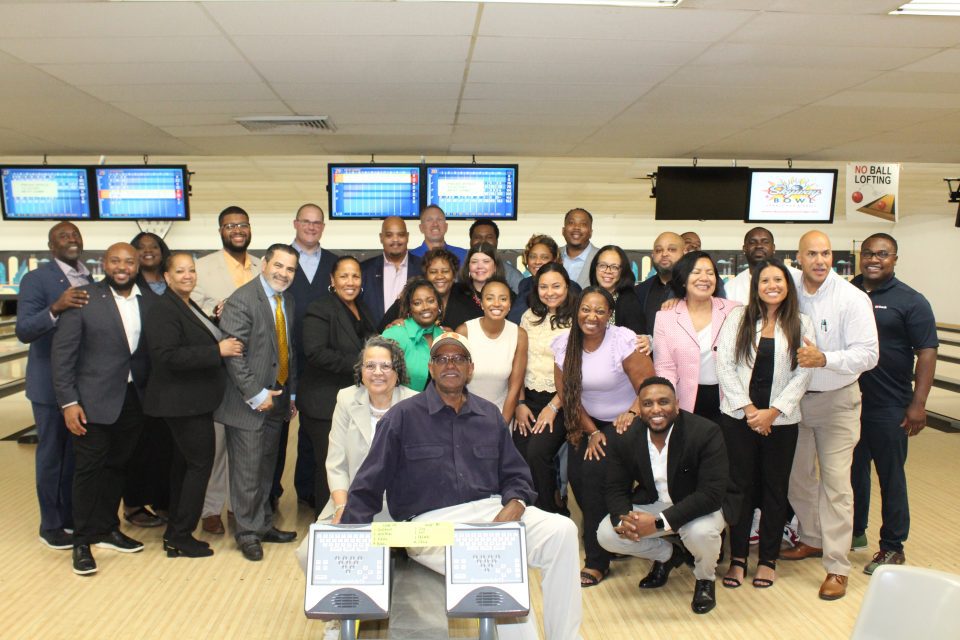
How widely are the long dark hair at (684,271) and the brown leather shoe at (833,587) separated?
1.23 metres

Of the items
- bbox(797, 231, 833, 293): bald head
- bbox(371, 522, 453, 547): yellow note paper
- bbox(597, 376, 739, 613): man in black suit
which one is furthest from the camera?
bbox(797, 231, 833, 293): bald head

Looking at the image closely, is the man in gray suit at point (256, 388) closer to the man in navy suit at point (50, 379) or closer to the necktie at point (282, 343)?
the necktie at point (282, 343)

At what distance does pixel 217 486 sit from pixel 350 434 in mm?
1392

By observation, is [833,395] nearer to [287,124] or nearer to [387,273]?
[387,273]

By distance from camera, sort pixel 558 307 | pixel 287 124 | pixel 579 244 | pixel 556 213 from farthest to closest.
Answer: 1. pixel 556 213
2. pixel 287 124
3. pixel 579 244
4. pixel 558 307

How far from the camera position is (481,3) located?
9.08ft

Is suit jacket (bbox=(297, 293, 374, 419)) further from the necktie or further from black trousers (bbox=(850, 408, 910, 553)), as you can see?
black trousers (bbox=(850, 408, 910, 553))

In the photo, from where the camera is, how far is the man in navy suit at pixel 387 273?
4.31 metres

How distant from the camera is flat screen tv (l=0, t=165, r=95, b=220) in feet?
19.8

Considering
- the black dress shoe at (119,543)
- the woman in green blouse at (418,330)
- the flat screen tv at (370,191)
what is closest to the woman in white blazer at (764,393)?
the woman in green blouse at (418,330)

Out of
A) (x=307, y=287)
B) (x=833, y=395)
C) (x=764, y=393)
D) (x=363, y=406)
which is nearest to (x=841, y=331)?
(x=833, y=395)

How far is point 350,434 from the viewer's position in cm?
290

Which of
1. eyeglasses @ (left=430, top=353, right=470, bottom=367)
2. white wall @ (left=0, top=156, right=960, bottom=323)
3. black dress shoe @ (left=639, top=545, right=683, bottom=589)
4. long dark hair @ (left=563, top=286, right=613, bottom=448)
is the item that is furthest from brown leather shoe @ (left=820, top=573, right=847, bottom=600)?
white wall @ (left=0, top=156, right=960, bottom=323)

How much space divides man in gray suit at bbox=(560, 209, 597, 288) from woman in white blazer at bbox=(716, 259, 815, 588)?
4.18 feet
